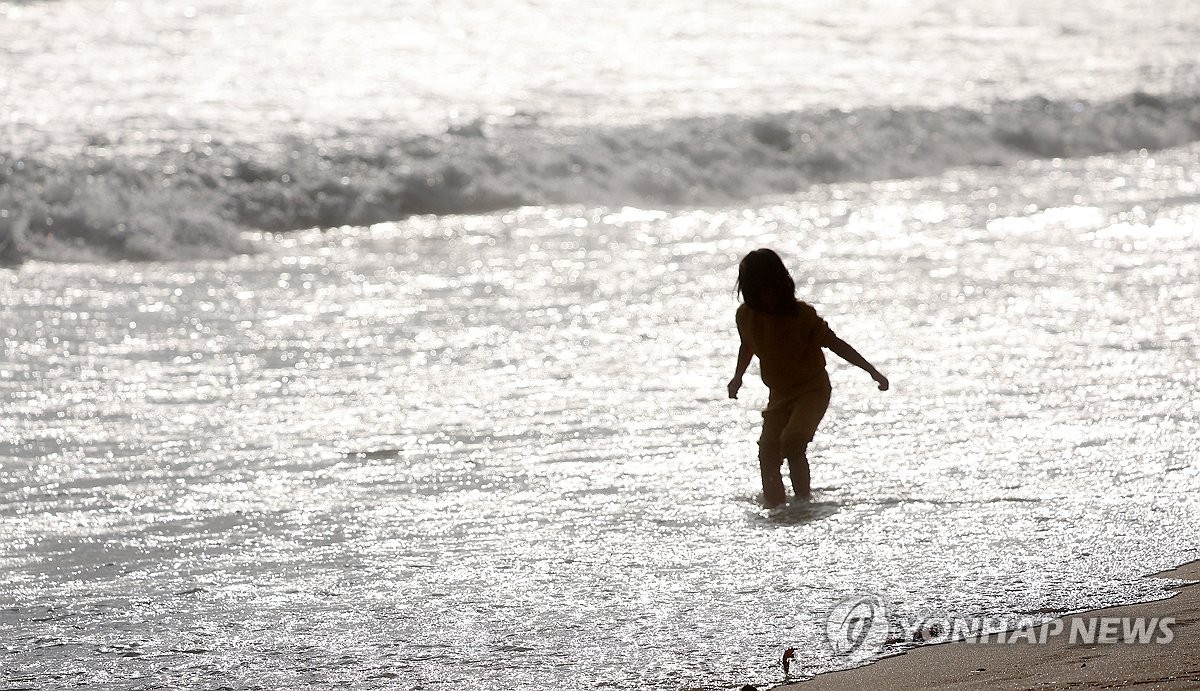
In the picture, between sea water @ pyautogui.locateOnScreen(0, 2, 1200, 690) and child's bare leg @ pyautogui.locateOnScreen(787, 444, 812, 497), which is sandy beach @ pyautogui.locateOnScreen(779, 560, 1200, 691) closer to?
sea water @ pyautogui.locateOnScreen(0, 2, 1200, 690)

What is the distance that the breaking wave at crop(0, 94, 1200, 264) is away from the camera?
12.2 m

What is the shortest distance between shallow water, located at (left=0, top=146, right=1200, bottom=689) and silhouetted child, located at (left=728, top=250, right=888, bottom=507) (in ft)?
0.69

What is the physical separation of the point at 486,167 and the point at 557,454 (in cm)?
897

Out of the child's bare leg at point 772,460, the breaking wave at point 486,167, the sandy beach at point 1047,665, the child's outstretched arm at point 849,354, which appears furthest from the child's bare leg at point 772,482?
the breaking wave at point 486,167

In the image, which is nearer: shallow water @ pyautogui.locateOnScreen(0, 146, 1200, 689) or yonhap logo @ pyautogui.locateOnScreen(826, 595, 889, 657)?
yonhap logo @ pyautogui.locateOnScreen(826, 595, 889, 657)

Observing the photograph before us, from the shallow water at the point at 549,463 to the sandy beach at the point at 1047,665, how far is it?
0.19m

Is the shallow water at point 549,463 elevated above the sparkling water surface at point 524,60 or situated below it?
below

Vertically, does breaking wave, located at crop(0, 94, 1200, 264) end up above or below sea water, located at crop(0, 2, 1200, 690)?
above

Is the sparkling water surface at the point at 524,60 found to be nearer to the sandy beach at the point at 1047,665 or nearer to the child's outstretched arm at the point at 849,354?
the child's outstretched arm at the point at 849,354

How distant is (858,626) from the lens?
4.33 m

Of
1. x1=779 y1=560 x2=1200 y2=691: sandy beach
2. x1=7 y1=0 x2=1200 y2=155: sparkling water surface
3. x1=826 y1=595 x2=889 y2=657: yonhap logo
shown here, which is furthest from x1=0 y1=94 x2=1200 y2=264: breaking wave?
x1=779 y1=560 x2=1200 y2=691: sandy beach

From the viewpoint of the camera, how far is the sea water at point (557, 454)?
14.5ft

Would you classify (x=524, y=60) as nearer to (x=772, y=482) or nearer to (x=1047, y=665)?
(x=772, y=482)

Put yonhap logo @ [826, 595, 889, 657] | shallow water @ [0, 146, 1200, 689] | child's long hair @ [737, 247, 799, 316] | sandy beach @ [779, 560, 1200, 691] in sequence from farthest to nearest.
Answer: child's long hair @ [737, 247, 799, 316] < shallow water @ [0, 146, 1200, 689] < yonhap logo @ [826, 595, 889, 657] < sandy beach @ [779, 560, 1200, 691]
